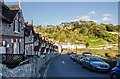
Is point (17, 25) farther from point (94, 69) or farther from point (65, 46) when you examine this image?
point (65, 46)

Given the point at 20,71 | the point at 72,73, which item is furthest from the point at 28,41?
the point at 20,71

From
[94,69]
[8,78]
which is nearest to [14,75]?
[8,78]

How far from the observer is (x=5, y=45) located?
22.7m

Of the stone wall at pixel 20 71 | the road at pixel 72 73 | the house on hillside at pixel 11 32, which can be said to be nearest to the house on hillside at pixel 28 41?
the house on hillside at pixel 11 32

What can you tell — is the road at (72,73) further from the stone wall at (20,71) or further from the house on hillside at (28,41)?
the house on hillside at (28,41)

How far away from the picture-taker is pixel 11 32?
2502 centimetres

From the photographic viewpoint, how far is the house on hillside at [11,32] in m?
21.6

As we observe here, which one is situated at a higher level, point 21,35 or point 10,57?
point 21,35

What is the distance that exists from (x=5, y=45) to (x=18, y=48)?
5.40 meters

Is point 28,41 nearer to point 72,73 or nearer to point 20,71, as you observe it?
point 72,73

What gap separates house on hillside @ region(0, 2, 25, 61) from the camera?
21556 millimetres

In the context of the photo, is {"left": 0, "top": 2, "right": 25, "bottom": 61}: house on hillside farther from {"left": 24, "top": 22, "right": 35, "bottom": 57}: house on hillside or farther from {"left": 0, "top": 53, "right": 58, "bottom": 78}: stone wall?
{"left": 24, "top": 22, "right": 35, "bottom": 57}: house on hillside

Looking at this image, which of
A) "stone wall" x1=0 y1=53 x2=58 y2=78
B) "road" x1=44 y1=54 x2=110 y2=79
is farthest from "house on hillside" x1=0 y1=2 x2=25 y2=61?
"road" x1=44 y1=54 x2=110 y2=79

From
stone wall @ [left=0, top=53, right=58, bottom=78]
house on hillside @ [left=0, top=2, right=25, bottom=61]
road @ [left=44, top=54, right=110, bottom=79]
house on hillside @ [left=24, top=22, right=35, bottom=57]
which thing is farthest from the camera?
house on hillside @ [left=24, top=22, right=35, bottom=57]
